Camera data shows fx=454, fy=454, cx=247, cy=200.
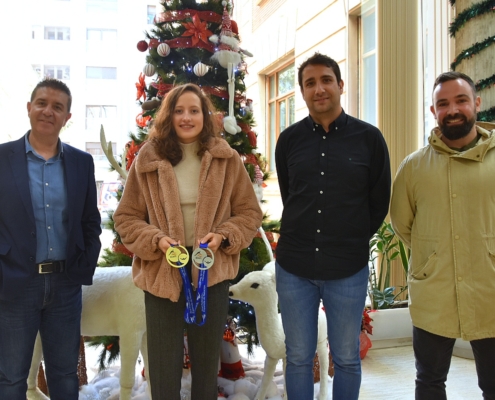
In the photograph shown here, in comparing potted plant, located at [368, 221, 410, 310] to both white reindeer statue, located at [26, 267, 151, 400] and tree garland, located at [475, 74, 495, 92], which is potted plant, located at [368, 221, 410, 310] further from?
white reindeer statue, located at [26, 267, 151, 400]

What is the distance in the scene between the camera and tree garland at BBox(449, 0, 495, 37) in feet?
9.28

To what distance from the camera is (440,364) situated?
5.50 ft

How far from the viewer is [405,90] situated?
3947mm

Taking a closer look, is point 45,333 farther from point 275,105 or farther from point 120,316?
point 275,105

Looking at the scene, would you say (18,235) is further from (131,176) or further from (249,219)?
(249,219)

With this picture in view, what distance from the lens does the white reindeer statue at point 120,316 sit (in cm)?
206

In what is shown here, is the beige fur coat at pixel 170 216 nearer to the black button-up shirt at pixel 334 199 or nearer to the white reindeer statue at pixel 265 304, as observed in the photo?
the black button-up shirt at pixel 334 199

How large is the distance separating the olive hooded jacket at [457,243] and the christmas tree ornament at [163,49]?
1.52 m

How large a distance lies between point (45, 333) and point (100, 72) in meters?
3.18

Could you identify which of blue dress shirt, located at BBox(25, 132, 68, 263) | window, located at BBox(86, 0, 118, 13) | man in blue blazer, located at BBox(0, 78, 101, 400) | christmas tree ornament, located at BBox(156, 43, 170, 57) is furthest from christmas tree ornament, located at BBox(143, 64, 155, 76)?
window, located at BBox(86, 0, 118, 13)

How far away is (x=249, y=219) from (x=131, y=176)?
48 centimetres

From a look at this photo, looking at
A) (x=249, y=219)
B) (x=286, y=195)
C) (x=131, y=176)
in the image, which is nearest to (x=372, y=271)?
(x=286, y=195)

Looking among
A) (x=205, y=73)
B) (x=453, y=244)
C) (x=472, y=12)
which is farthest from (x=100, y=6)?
(x=453, y=244)

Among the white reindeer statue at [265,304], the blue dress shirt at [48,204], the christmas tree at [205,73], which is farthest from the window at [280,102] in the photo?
the blue dress shirt at [48,204]
